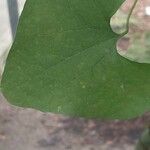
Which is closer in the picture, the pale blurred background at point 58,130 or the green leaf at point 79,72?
the green leaf at point 79,72

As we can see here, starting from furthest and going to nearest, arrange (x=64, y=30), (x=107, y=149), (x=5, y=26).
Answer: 1. (x=5, y=26)
2. (x=107, y=149)
3. (x=64, y=30)

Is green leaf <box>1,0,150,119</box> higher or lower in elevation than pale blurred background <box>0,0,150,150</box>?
higher

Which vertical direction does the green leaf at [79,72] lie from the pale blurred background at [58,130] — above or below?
above

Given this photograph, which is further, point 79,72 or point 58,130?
→ point 58,130

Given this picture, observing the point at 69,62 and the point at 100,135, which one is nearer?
the point at 69,62

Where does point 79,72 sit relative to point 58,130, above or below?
above

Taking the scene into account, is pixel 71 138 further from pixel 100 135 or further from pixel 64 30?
pixel 64 30

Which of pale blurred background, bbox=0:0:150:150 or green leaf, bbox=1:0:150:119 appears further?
pale blurred background, bbox=0:0:150:150

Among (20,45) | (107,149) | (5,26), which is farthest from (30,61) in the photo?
(5,26)
